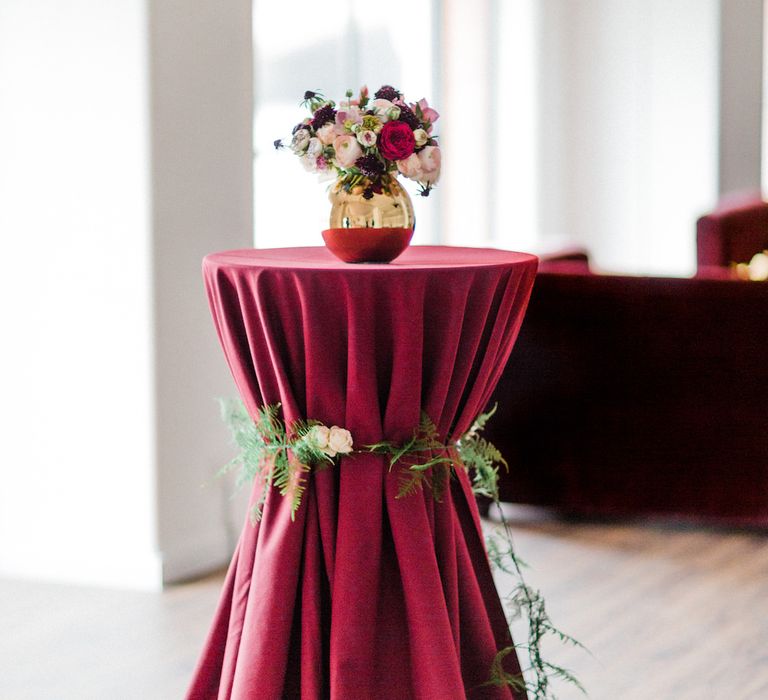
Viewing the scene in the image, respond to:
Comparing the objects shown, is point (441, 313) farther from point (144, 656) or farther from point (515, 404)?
point (515, 404)

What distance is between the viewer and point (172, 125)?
322 centimetres

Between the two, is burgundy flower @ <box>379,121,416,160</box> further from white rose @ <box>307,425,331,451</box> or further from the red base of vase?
white rose @ <box>307,425,331,451</box>

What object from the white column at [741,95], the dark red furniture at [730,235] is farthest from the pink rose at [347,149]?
the white column at [741,95]

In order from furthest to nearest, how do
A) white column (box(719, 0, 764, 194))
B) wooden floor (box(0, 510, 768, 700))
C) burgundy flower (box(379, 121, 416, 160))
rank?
white column (box(719, 0, 764, 194))
wooden floor (box(0, 510, 768, 700))
burgundy flower (box(379, 121, 416, 160))

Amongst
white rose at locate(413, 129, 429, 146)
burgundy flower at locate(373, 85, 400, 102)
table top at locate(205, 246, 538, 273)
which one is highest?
burgundy flower at locate(373, 85, 400, 102)

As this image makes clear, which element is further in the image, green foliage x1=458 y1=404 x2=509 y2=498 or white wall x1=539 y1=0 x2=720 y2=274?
white wall x1=539 y1=0 x2=720 y2=274

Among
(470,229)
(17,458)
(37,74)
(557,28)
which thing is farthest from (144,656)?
(557,28)

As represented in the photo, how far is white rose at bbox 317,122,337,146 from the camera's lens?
219 cm

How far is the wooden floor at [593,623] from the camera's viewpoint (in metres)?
2.62

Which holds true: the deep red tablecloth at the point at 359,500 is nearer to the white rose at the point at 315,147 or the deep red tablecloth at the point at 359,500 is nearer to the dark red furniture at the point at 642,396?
the white rose at the point at 315,147

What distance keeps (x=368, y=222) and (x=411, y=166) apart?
0.14 m

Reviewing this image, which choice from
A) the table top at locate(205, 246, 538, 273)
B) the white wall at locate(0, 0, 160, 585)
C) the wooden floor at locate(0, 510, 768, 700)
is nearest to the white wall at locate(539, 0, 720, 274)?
the wooden floor at locate(0, 510, 768, 700)

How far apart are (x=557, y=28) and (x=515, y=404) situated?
3676 mm

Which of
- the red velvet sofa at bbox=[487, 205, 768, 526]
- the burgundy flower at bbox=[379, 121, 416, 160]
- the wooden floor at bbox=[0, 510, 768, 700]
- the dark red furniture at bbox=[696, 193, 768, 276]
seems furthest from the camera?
the dark red furniture at bbox=[696, 193, 768, 276]
